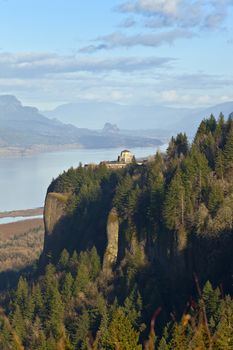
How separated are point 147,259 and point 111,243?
3295 mm

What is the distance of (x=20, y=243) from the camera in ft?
235

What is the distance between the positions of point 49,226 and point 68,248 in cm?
428

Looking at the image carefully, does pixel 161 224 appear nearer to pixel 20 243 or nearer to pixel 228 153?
pixel 228 153

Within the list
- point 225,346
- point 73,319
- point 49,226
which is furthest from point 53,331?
point 225,346

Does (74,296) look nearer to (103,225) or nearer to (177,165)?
(103,225)

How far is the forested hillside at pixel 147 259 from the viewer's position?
2588 cm

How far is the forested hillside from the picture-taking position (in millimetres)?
25875

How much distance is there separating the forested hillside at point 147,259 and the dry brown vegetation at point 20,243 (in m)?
20.6

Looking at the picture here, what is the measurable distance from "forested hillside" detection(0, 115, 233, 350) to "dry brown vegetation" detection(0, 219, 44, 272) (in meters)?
20.6

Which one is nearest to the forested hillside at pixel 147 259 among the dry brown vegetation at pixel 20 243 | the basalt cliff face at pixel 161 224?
the basalt cliff face at pixel 161 224

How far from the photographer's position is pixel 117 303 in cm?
2762

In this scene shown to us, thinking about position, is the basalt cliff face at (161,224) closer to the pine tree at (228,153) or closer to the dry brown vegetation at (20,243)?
the pine tree at (228,153)

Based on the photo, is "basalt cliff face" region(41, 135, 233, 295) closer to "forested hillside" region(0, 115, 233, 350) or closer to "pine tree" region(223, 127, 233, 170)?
"forested hillside" region(0, 115, 233, 350)

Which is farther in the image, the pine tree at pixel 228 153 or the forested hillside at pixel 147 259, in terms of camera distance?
the pine tree at pixel 228 153
